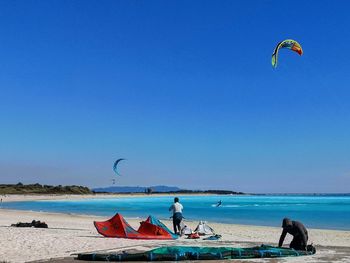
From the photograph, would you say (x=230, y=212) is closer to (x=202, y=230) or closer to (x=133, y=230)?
(x=202, y=230)

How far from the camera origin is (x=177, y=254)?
346 inches

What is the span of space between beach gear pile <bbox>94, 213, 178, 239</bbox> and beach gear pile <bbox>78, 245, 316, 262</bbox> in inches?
142

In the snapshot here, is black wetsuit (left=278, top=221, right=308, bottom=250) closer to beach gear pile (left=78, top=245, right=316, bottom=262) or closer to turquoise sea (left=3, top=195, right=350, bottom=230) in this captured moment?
beach gear pile (left=78, top=245, right=316, bottom=262)

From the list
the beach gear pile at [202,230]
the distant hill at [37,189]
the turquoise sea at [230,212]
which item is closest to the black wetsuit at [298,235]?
the beach gear pile at [202,230]

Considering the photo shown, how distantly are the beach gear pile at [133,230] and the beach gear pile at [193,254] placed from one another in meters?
3.62

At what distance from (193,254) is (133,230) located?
169 inches

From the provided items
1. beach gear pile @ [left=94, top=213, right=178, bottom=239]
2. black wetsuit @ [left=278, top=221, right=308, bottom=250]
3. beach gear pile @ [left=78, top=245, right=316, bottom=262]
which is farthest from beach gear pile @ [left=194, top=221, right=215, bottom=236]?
beach gear pile @ [left=78, top=245, right=316, bottom=262]

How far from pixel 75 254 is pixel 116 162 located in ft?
59.0

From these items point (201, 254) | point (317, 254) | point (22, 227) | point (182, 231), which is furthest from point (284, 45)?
point (22, 227)

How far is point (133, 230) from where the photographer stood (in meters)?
12.9

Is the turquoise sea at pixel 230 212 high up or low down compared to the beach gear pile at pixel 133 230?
down

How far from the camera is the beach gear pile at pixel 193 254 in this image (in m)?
8.71

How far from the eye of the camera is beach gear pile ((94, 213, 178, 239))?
12.8m

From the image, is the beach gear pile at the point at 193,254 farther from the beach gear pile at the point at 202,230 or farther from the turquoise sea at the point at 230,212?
the turquoise sea at the point at 230,212
